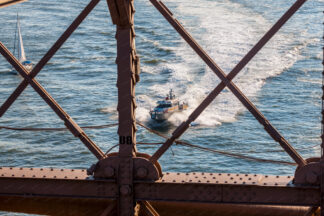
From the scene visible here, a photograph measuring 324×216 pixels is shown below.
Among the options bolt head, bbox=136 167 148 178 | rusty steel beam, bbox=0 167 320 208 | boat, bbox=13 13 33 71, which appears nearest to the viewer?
rusty steel beam, bbox=0 167 320 208

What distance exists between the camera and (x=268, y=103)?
5159 cm

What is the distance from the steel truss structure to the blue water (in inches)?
1357

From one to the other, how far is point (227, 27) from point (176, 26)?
56.7 meters

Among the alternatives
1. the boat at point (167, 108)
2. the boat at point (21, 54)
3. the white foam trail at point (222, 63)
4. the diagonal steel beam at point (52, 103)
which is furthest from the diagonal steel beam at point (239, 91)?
the boat at point (21, 54)

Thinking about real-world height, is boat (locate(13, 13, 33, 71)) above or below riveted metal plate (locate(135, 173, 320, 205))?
above

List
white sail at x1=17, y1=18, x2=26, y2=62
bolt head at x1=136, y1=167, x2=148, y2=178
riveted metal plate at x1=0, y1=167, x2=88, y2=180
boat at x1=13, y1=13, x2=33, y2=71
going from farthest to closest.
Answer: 1. white sail at x1=17, y1=18, x2=26, y2=62
2. boat at x1=13, y1=13, x2=33, y2=71
3. riveted metal plate at x1=0, y1=167, x2=88, y2=180
4. bolt head at x1=136, y1=167, x2=148, y2=178

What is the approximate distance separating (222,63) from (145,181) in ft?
160

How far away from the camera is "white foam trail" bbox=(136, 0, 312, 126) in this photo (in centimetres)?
5344

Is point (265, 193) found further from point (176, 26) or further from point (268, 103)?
point (268, 103)

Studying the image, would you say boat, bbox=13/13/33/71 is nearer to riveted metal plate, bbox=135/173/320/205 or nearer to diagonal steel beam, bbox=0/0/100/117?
diagonal steel beam, bbox=0/0/100/117

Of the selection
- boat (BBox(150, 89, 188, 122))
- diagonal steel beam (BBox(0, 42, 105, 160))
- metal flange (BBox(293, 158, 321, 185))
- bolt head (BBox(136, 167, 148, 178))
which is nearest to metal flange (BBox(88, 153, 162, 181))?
bolt head (BBox(136, 167, 148, 178))

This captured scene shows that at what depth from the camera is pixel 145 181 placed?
22.3 feet

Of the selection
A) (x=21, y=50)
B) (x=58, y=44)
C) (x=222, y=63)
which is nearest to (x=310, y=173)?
(x=58, y=44)

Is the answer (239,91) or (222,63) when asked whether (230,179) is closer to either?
(239,91)
